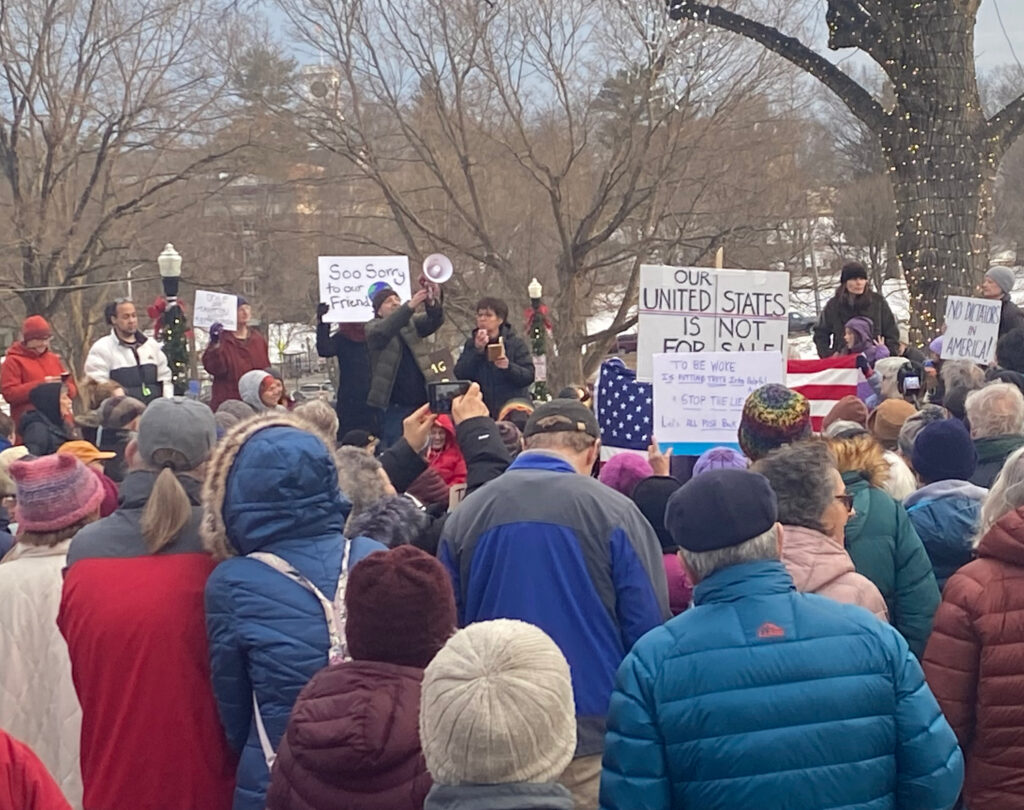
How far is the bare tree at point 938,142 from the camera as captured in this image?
1306 cm

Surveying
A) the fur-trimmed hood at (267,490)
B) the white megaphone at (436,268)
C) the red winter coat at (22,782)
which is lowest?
the red winter coat at (22,782)

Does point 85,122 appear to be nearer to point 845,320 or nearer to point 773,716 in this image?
point 845,320

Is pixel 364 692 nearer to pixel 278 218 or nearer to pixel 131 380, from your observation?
pixel 131 380

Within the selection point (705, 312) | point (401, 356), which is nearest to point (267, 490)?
point (705, 312)

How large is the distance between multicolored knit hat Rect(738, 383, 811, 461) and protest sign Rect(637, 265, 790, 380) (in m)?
2.00

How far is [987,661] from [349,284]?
8553 millimetres

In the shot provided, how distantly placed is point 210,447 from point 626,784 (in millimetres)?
1790

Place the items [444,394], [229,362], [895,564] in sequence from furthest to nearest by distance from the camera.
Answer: [229,362] → [444,394] → [895,564]

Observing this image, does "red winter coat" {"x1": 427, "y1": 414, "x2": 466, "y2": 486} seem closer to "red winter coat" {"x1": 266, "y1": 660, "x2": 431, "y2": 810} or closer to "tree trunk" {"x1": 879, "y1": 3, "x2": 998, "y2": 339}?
"red winter coat" {"x1": 266, "y1": 660, "x2": 431, "y2": 810}

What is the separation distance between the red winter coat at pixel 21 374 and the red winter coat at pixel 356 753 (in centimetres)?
838

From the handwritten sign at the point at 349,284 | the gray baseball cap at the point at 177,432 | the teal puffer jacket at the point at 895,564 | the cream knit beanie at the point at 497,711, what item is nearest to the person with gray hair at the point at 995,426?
the teal puffer jacket at the point at 895,564

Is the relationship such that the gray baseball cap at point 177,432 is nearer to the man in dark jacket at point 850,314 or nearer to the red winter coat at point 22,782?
the red winter coat at point 22,782

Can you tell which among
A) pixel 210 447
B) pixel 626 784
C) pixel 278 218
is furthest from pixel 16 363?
pixel 278 218

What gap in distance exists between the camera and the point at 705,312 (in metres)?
6.80
